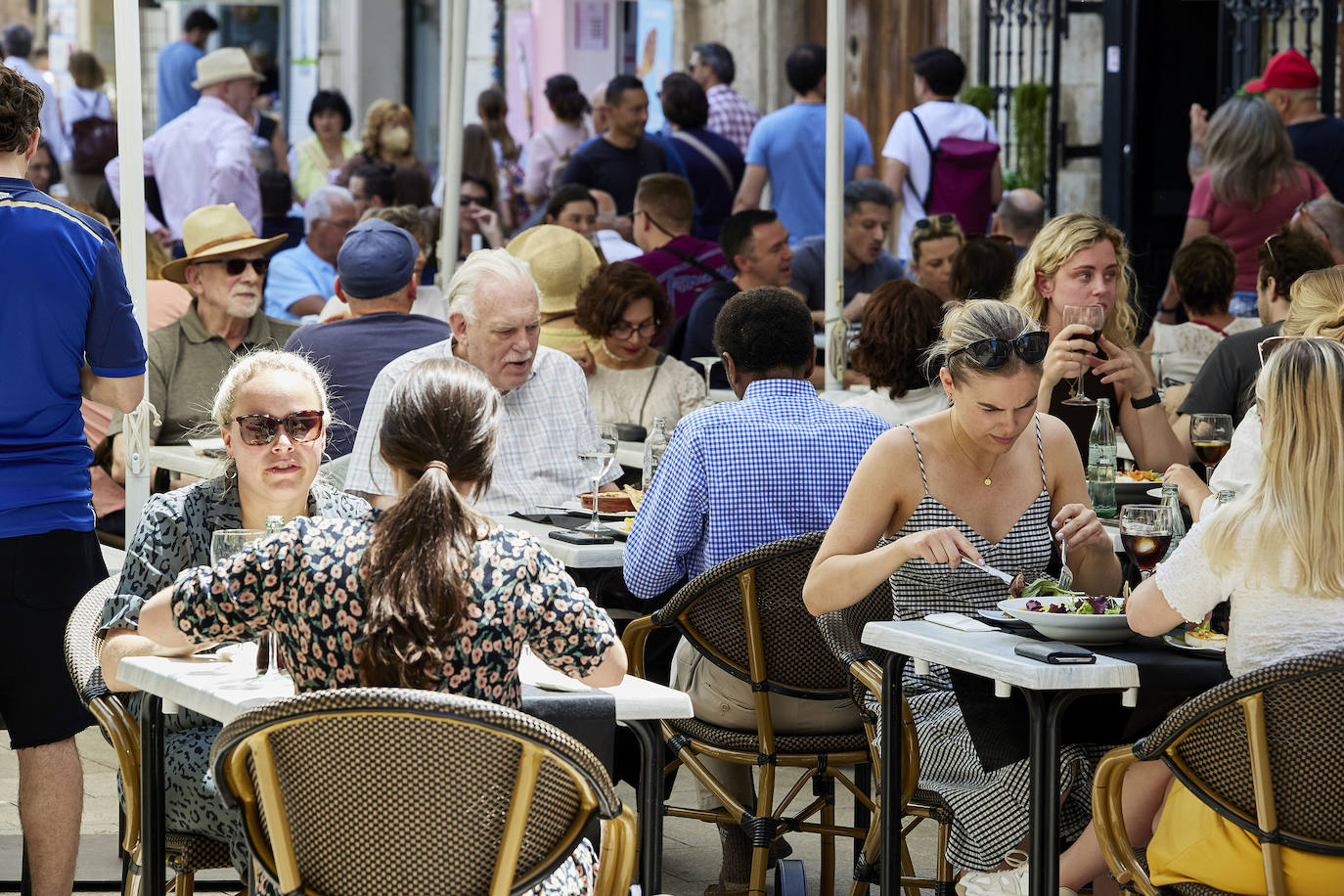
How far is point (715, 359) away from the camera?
6.57 m

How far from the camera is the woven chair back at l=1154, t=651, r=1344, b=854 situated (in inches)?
109

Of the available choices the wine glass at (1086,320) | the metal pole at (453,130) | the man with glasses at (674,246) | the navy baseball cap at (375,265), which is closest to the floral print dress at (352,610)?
the wine glass at (1086,320)

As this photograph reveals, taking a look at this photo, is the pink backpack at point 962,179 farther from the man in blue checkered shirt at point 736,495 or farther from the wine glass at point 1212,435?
the man in blue checkered shirt at point 736,495

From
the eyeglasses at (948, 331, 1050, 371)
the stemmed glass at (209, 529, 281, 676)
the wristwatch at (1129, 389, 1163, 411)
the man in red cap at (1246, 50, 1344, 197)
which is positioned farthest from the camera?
the man in red cap at (1246, 50, 1344, 197)

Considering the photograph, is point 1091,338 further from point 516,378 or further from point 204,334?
point 204,334

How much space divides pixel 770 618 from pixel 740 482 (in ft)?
1.27

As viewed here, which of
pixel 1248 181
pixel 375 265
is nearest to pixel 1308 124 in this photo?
pixel 1248 181

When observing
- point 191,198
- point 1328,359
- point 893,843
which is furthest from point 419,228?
point 1328,359

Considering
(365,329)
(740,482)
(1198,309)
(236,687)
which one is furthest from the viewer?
(1198,309)

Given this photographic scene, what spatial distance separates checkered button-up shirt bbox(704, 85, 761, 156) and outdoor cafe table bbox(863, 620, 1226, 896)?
856 centimetres

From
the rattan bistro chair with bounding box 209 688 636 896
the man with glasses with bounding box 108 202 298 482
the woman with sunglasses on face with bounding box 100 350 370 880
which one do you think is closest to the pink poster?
the man with glasses with bounding box 108 202 298 482

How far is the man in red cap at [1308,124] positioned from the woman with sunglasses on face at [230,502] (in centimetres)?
690

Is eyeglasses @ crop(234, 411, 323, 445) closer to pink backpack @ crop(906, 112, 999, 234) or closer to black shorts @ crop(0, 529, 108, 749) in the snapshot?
black shorts @ crop(0, 529, 108, 749)

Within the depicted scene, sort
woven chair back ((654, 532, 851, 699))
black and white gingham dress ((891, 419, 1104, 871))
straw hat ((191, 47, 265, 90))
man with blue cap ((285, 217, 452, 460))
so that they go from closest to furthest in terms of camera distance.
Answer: black and white gingham dress ((891, 419, 1104, 871)) → woven chair back ((654, 532, 851, 699)) → man with blue cap ((285, 217, 452, 460)) → straw hat ((191, 47, 265, 90))
